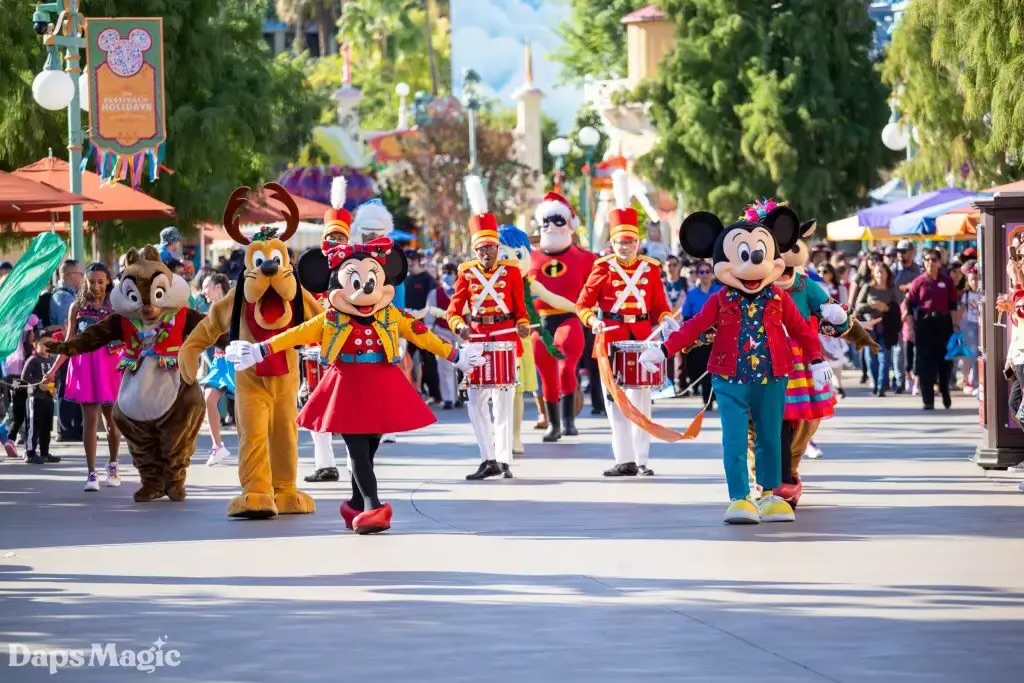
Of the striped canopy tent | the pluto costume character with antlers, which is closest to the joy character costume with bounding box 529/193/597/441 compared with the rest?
the pluto costume character with antlers

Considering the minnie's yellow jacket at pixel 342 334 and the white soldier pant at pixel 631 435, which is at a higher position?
the minnie's yellow jacket at pixel 342 334

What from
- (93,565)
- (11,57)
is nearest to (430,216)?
(11,57)

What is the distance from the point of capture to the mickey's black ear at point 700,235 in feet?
40.9

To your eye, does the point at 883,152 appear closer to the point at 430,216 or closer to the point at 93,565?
the point at 430,216

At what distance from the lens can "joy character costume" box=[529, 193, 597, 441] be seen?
18266mm

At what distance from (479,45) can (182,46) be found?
60653 mm

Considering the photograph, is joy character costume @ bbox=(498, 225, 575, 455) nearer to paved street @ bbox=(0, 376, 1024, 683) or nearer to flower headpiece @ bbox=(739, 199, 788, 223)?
paved street @ bbox=(0, 376, 1024, 683)

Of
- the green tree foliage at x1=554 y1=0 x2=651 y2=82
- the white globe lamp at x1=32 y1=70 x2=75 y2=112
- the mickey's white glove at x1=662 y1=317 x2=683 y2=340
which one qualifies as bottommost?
the mickey's white glove at x1=662 y1=317 x2=683 y2=340

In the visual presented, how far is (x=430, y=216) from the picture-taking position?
62.3m

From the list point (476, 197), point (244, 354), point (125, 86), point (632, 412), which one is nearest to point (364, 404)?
point (244, 354)

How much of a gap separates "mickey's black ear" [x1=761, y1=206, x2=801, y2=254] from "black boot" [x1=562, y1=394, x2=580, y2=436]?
7337mm

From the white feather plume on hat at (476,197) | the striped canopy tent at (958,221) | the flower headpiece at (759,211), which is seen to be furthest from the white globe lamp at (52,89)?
the striped canopy tent at (958,221)

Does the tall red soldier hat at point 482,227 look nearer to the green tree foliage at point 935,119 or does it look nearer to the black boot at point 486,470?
the black boot at point 486,470

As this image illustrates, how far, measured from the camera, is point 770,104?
44.2 meters
